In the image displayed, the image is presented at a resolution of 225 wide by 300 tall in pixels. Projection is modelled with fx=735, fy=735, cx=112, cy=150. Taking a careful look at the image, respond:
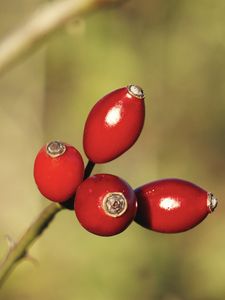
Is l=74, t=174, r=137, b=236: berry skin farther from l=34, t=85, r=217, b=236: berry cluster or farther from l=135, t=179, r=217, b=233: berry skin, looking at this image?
l=135, t=179, r=217, b=233: berry skin

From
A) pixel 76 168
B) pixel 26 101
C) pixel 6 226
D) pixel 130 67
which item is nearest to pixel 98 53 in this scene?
pixel 130 67

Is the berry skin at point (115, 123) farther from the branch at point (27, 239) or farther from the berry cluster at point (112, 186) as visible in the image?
the branch at point (27, 239)

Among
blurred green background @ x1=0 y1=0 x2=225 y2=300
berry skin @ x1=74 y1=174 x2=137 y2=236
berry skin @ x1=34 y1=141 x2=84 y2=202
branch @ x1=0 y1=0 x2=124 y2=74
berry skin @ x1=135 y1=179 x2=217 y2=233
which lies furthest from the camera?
blurred green background @ x1=0 y1=0 x2=225 y2=300

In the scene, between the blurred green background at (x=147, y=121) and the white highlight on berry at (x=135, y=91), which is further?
the blurred green background at (x=147, y=121)

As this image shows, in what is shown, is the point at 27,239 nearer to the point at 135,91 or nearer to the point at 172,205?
the point at 172,205

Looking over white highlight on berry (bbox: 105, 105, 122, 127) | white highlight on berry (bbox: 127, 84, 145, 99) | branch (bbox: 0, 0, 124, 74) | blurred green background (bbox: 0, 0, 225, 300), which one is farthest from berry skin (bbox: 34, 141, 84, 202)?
blurred green background (bbox: 0, 0, 225, 300)

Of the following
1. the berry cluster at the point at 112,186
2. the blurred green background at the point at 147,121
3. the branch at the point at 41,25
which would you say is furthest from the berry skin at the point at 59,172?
the blurred green background at the point at 147,121
